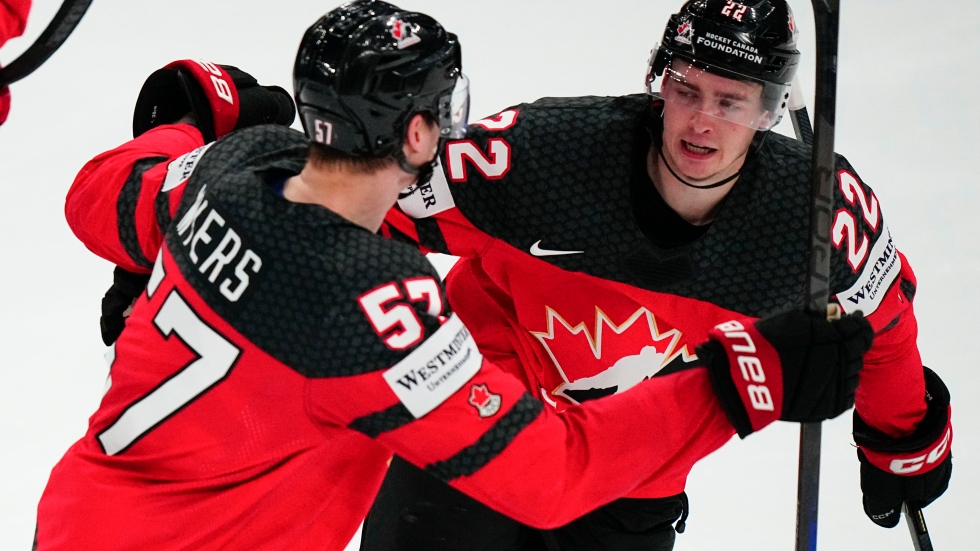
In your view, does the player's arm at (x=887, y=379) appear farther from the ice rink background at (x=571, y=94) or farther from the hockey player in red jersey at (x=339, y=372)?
the hockey player in red jersey at (x=339, y=372)

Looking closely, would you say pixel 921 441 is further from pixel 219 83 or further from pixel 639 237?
pixel 219 83

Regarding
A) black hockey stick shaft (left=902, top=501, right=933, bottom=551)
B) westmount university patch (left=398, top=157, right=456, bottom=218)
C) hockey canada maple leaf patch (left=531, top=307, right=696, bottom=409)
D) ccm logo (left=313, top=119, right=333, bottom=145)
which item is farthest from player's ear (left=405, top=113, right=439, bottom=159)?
black hockey stick shaft (left=902, top=501, right=933, bottom=551)

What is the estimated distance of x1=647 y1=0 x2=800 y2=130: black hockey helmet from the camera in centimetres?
250

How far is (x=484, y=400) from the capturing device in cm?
193

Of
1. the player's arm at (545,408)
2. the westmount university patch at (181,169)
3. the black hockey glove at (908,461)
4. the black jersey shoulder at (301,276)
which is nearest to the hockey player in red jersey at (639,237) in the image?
the black hockey glove at (908,461)

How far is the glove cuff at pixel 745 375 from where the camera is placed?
196 cm

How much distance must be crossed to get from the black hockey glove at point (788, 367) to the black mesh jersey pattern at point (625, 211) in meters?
0.57

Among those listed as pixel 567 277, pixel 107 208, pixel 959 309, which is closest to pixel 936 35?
pixel 959 309

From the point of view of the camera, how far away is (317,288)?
188 cm

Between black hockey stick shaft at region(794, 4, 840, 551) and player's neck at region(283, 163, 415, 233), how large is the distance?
0.62 meters

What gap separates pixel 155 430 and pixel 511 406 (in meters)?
0.53

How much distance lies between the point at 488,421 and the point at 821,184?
0.62 m

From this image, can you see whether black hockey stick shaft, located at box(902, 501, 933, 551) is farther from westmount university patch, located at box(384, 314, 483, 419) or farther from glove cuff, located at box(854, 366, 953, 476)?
westmount university patch, located at box(384, 314, 483, 419)

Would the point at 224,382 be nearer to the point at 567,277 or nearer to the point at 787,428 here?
the point at 567,277
